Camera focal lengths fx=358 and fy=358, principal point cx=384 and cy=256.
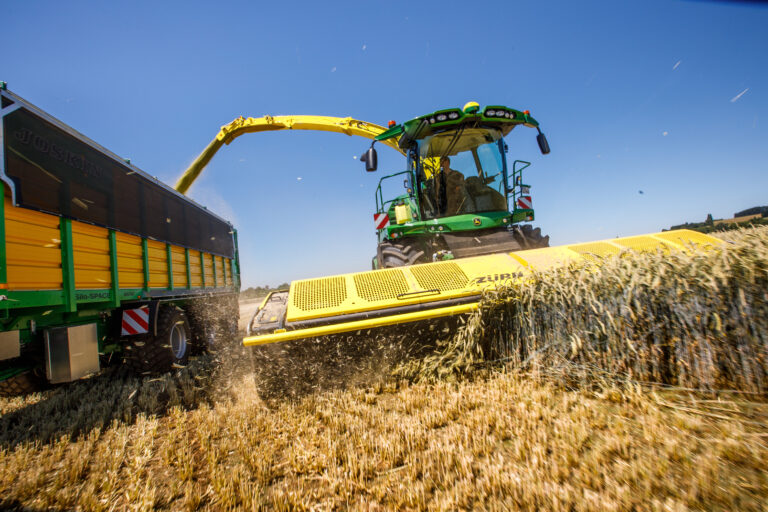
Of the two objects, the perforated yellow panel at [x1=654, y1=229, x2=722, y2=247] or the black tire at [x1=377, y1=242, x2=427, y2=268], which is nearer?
the perforated yellow panel at [x1=654, y1=229, x2=722, y2=247]

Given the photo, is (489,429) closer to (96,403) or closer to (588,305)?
(588,305)

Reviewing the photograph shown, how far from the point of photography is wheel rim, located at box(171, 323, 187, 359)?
15.8 feet

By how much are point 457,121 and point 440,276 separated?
2.66 meters

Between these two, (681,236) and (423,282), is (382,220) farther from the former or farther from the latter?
(681,236)

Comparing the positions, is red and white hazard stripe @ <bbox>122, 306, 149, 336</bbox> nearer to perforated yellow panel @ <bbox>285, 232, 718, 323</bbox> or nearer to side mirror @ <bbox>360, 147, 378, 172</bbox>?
perforated yellow panel @ <bbox>285, 232, 718, 323</bbox>

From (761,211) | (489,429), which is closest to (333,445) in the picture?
(489,429)

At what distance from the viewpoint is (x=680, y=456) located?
1312mm

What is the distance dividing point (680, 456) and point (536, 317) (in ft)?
4.06

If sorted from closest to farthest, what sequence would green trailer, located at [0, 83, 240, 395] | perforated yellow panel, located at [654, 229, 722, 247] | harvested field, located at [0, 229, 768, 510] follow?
harvested field, located at [0, 229, 768, 510] → green trailer, located at [0, 83, 240, 395] → perforated yellow panel, located at [654, 229, 722, 247]

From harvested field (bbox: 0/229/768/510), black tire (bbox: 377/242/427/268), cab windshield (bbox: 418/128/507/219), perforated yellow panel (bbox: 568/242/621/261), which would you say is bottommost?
harvested field (bbox: 0/229/768/510)

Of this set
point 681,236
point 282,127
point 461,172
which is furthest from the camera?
point 282,127

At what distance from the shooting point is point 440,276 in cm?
312

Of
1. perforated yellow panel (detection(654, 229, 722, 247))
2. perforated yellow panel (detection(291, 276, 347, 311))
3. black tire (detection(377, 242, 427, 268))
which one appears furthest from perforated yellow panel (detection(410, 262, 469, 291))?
perforated yellow panel (detection(654, 229, 722, 247))

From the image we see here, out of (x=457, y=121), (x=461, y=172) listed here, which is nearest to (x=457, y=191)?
(x=461, y=172)
